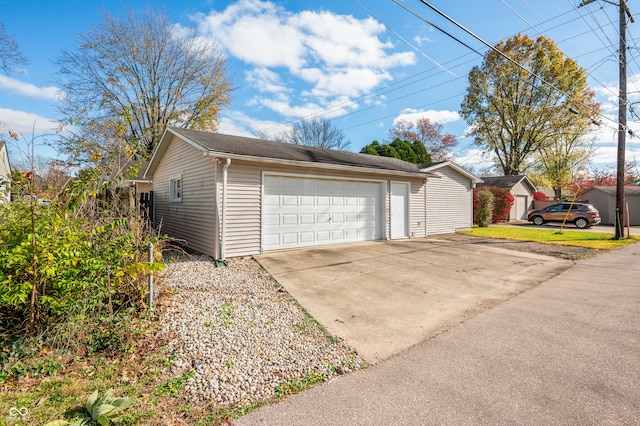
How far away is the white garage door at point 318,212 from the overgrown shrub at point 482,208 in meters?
9.30

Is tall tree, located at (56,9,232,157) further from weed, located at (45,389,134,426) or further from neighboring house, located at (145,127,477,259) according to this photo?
weed, located at (45,389,134,426)

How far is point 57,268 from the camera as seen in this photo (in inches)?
113

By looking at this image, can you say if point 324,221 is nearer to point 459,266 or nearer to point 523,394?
point 459,266

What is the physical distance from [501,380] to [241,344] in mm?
2501

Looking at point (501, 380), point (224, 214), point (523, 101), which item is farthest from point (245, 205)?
point (523, 101)

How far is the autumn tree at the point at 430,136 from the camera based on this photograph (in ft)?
102

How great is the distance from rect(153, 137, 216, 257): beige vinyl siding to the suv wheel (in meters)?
19.5

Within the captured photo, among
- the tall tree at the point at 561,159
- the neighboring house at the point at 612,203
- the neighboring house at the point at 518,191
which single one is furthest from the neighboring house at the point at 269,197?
the tall tree at the point at 561,159

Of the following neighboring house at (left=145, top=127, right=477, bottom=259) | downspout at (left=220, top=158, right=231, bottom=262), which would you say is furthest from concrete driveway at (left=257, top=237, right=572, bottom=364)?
downspout at (left=220, top=158, right=231, bottom=262)

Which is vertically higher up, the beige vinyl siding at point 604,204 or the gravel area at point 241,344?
the beige vinyl siding at point 604,204

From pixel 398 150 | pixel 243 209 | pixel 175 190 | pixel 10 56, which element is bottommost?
pixel 243 209

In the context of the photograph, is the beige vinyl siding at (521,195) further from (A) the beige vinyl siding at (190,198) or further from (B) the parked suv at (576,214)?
(A) the beige vinyl siding at (190,198)

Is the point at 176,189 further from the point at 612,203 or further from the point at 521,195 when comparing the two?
the point at 612,203

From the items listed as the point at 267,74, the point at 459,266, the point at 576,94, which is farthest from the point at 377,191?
the point at 576,94
